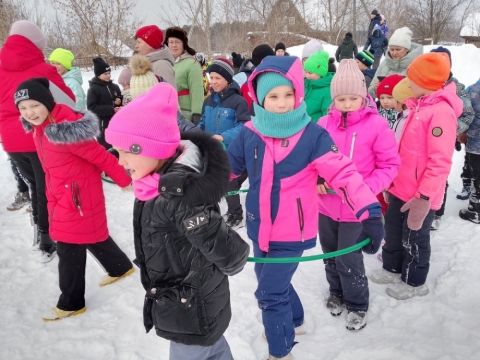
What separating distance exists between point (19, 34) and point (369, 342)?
4405mm

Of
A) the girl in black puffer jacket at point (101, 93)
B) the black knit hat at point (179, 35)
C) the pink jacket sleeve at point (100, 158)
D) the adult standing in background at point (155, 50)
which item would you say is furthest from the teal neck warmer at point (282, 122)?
the girl in black puffer jacket at point (101, 93)

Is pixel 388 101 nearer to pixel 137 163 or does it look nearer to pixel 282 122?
pixel 282 122

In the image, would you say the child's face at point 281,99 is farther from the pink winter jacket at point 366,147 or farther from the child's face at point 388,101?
the child's face at point 388,101

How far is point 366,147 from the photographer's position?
2.67 metres

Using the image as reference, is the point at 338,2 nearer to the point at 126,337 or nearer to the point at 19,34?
the point at 19,34

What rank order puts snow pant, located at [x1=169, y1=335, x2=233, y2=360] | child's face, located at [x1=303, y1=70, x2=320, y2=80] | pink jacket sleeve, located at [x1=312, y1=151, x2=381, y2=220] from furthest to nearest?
1. child's face, located at [x1=303, y1=70, x2=320, y2=80]
2. pink jacket sleeve, located at [x1=312, y1=151, x2=381, y2=220]
3. snow pant, located at [x1=169, y1=335, x2=233, y2=360]

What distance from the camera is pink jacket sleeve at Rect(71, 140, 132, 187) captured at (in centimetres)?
297

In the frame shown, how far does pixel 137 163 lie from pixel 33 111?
1695 millimetres

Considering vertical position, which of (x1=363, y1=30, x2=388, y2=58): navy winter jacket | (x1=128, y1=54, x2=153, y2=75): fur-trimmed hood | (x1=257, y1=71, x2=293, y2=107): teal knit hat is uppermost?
(x1=363, y1=30, x2=388, y2=58): navy winter jacket

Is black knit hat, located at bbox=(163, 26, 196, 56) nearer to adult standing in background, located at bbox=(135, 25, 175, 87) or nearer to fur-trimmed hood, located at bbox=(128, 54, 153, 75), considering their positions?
adult standing in background, located at bbox=(135, 25, 175, 87)

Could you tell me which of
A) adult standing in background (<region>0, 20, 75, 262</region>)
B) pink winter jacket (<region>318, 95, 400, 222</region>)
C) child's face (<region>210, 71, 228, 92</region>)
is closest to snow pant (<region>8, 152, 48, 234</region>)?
adult standing in background (<region>0, 20, 75, 262</region>)

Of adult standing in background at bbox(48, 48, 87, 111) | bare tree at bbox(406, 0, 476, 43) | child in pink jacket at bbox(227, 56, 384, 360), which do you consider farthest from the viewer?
bare tree at bbox(406, 0, 476, 43)

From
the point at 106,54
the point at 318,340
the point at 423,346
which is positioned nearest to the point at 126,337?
the point at 318,340

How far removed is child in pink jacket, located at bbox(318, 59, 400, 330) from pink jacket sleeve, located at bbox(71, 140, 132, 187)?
169cm
